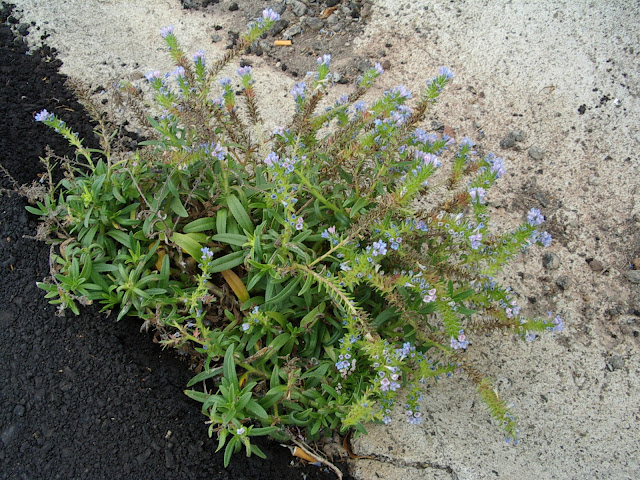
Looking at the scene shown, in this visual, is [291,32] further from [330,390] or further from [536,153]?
[330,390]

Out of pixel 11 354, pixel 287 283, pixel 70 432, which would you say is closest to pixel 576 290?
pixel 287 283

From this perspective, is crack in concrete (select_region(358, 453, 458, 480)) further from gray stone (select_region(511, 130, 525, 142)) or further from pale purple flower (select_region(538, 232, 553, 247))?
gray stone (select_region(511, 130, 525, 142))

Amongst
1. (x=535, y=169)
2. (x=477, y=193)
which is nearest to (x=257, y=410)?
(x=477, y=193)

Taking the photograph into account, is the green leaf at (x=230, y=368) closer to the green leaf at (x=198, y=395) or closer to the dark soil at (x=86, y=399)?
the green leaf at (x=198, y=395)

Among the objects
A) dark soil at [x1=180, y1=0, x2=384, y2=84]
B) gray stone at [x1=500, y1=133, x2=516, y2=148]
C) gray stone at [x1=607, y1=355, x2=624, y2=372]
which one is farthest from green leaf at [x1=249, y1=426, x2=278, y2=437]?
dark soil at [x1=180, y1=0, x2=384, y2=84]

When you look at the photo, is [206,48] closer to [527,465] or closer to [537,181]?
[537,181]

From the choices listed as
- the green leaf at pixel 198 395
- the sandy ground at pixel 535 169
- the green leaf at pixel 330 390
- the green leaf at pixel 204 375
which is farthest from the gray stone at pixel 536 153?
the green leaf at pixel 198 395
